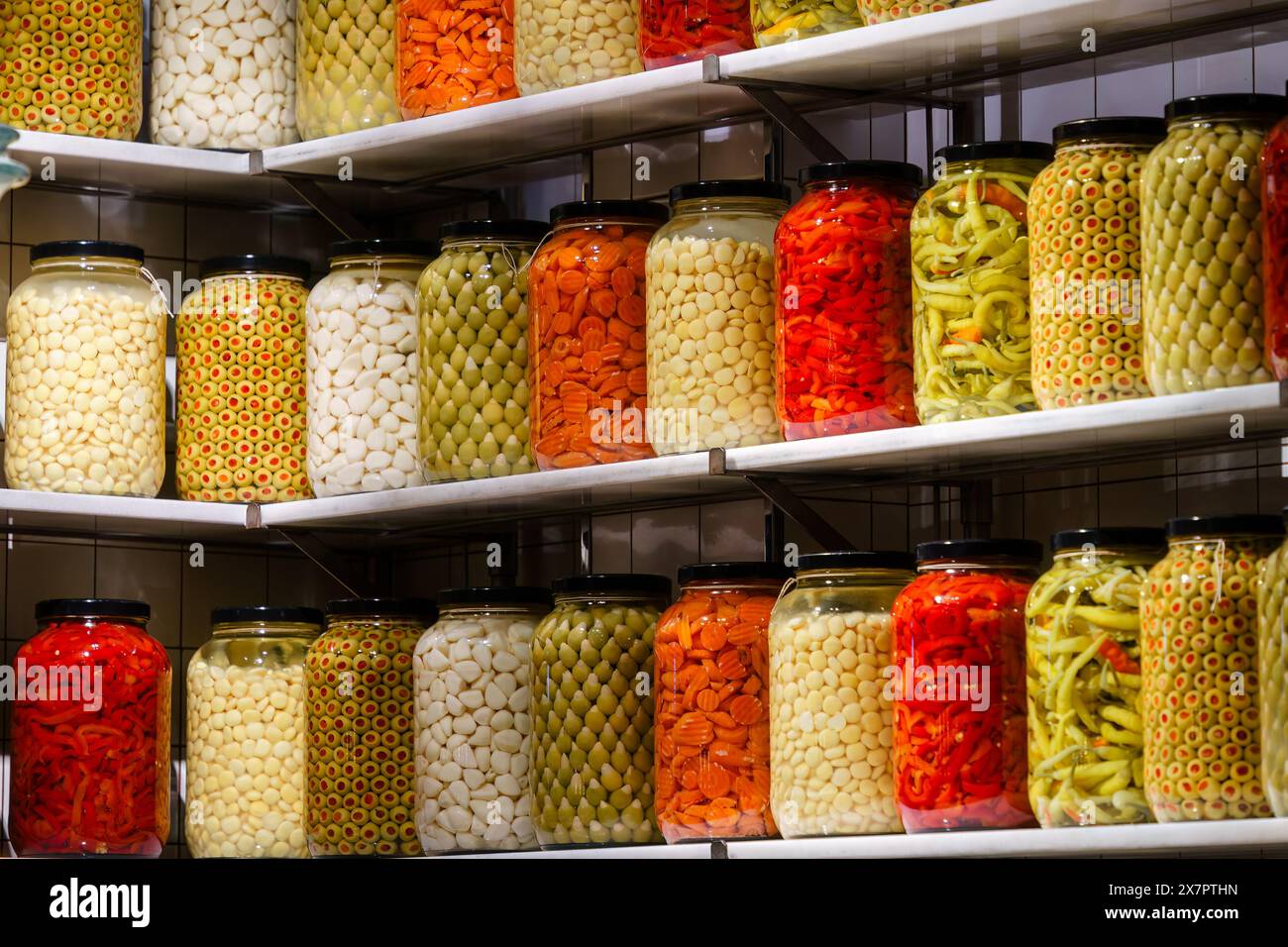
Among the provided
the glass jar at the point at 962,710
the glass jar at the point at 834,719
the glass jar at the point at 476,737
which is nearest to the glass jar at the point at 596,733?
the glass jar at the point at 476,737

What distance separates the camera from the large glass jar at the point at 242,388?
272cm

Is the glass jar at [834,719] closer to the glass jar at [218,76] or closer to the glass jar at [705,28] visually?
the glass jar at [705,28]

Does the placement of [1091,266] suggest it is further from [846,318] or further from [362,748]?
[362,748]

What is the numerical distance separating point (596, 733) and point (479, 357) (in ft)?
1.44

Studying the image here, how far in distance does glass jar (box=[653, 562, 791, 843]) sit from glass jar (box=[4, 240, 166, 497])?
731mm

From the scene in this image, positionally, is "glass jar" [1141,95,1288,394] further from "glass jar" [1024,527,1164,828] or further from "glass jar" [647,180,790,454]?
"glass jar" [647,180,790,454]

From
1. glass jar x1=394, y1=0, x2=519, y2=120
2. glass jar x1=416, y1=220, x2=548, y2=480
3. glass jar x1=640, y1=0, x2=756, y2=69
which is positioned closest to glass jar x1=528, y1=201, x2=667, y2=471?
glass jar x1=416, y1=220, x2=548, y2=480

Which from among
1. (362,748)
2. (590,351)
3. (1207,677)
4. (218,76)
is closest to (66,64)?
(218,76)

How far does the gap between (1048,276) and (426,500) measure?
78 centimetres

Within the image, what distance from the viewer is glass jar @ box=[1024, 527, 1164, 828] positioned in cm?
198

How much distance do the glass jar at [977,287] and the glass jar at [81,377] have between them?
969mm

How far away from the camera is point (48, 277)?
2.65m

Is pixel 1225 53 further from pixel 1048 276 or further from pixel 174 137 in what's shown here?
pixel 174 137

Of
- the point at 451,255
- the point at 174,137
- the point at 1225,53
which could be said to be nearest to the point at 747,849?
the point at 451,255
